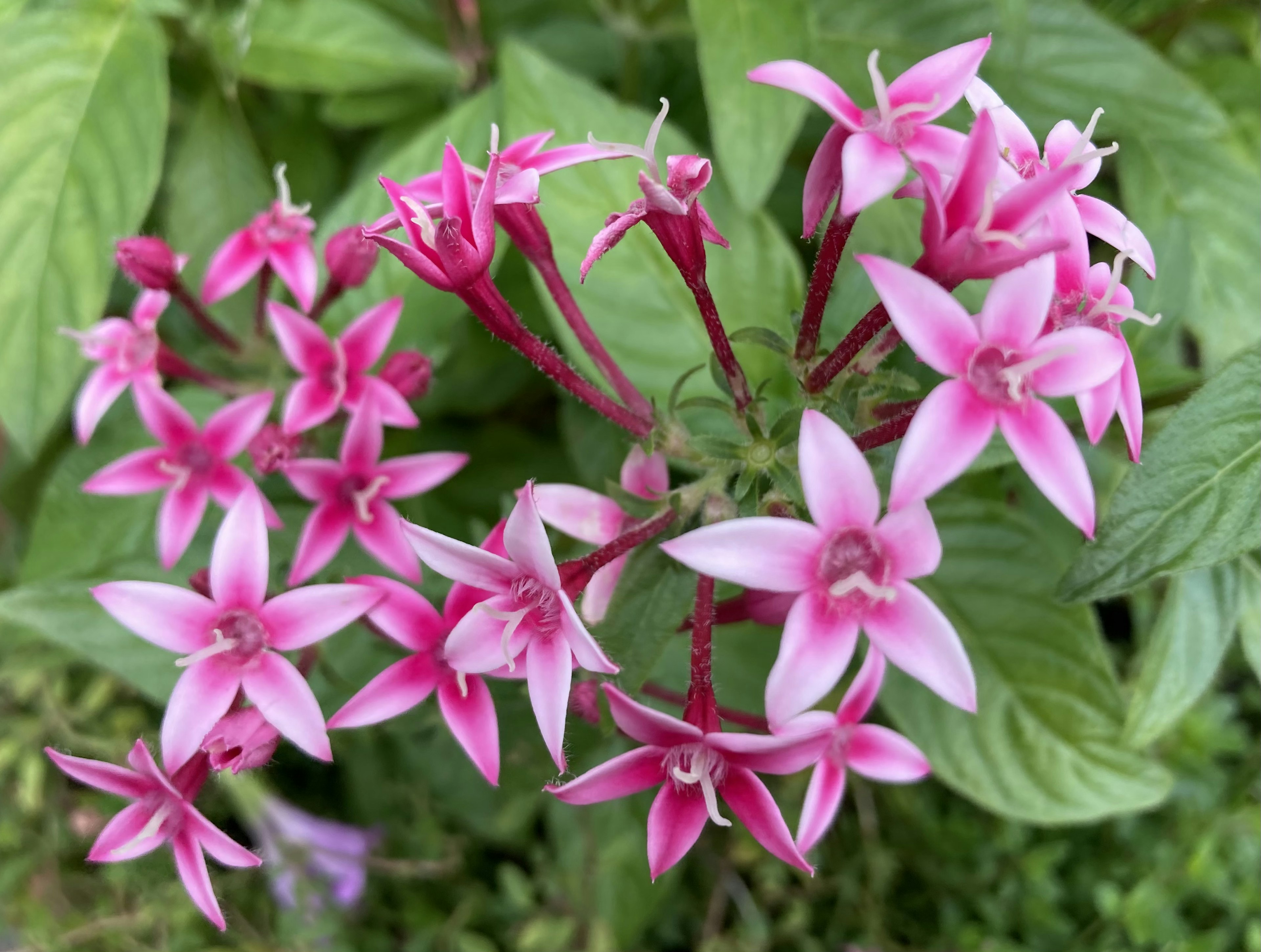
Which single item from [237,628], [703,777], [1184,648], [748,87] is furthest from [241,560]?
[1184,648]

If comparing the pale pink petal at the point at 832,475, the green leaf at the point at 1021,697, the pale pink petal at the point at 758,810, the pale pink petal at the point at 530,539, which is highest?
the pale pink petal at the point at 832,475

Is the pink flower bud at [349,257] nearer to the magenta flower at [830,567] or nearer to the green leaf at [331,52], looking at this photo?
the green leaf at [331,52]

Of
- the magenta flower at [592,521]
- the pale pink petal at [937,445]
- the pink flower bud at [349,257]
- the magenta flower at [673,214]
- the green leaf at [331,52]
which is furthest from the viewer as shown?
the green leaf at [331,52]

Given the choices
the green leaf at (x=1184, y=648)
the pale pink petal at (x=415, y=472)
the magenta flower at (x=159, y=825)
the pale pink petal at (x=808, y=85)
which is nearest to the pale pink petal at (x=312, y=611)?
the magenta flower at (x=159, y=825)

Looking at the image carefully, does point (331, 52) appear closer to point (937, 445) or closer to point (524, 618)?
point (524, 618)

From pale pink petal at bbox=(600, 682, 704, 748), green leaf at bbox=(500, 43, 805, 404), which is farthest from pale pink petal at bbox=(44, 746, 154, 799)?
green leaf at bbox=(500, 43, 805, 404)

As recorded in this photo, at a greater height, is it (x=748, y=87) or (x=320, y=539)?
(x=748, y=87)
